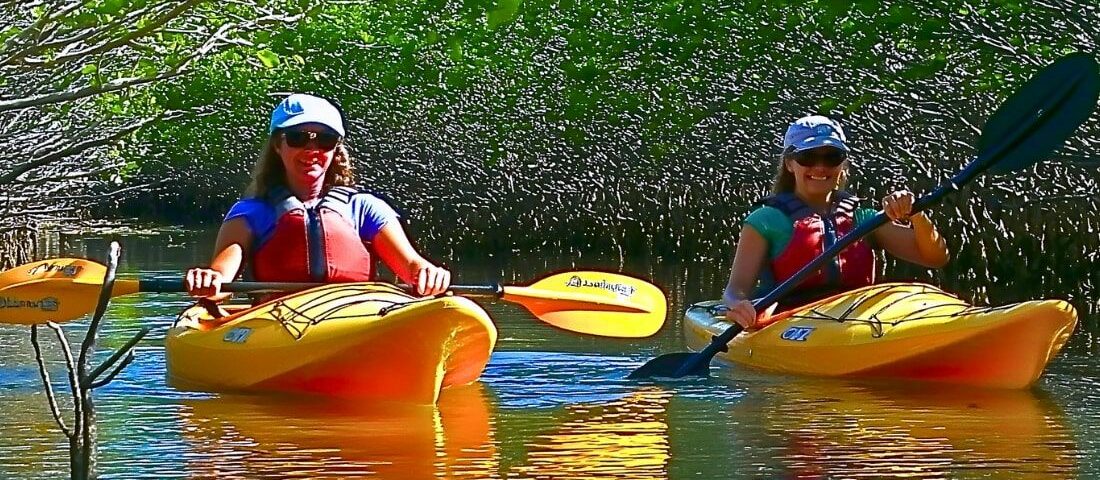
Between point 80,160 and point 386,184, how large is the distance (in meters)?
6.33

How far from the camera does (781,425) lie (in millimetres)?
8430

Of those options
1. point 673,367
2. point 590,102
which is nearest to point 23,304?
point 673,367

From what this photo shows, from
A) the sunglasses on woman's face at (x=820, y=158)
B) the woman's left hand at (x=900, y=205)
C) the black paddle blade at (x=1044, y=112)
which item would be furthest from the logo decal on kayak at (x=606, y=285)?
the black paddle blade at (x=1044, y=112)

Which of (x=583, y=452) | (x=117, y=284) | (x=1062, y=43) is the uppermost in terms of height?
(x=1062, y=43)

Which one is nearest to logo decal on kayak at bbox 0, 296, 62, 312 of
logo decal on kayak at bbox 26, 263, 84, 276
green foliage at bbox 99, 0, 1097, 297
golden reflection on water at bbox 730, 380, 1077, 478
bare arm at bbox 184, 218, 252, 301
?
logo decal on kayak at bbox 26, 263, 84, 276

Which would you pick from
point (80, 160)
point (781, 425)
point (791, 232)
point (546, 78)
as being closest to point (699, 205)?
point (546, 78)

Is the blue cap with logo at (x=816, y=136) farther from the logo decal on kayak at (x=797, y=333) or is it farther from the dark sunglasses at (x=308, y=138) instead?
the dark sunglasses at (x=308, y=138)

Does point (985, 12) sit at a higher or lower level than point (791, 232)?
higher

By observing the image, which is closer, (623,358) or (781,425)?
(781,425)

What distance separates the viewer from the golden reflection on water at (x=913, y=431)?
726cm

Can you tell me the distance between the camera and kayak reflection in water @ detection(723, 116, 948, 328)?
32.2ft

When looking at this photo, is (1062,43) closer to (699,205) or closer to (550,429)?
(550,429)

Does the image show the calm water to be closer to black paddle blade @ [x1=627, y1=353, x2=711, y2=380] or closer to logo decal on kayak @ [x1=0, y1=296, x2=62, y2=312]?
black paddle blade @ [x1=627, y1=353, x2=711, y2=380]

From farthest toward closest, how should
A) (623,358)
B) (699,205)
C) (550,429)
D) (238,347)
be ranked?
1. (699,205)
2. (623,358)
3. (238,347)
4. (550,429)
